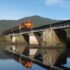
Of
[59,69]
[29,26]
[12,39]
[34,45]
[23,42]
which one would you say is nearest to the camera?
[59,69]

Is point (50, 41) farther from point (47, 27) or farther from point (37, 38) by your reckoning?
point (37, 38)

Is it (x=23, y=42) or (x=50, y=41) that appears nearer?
(x=50, y=41)

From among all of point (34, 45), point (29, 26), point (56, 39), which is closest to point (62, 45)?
point (56, 39)

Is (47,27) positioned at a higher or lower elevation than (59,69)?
higher

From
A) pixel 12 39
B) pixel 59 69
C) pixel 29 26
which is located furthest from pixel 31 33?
pixel 59 69

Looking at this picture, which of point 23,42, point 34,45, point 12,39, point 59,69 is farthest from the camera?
point 12,39

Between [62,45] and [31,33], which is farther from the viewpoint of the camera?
[31,33]

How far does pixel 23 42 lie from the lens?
110750 millimetres

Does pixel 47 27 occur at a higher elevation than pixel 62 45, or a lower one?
higher

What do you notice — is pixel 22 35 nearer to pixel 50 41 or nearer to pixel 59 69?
pixel 50 41

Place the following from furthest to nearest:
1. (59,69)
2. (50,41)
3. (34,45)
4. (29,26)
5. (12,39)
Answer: (12,39) → (29,26) → (34,45) → (50,41) → (59,69)

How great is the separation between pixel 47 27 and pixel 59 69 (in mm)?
46395

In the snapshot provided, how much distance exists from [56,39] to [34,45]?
14180 mm

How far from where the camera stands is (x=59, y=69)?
1148 inches
